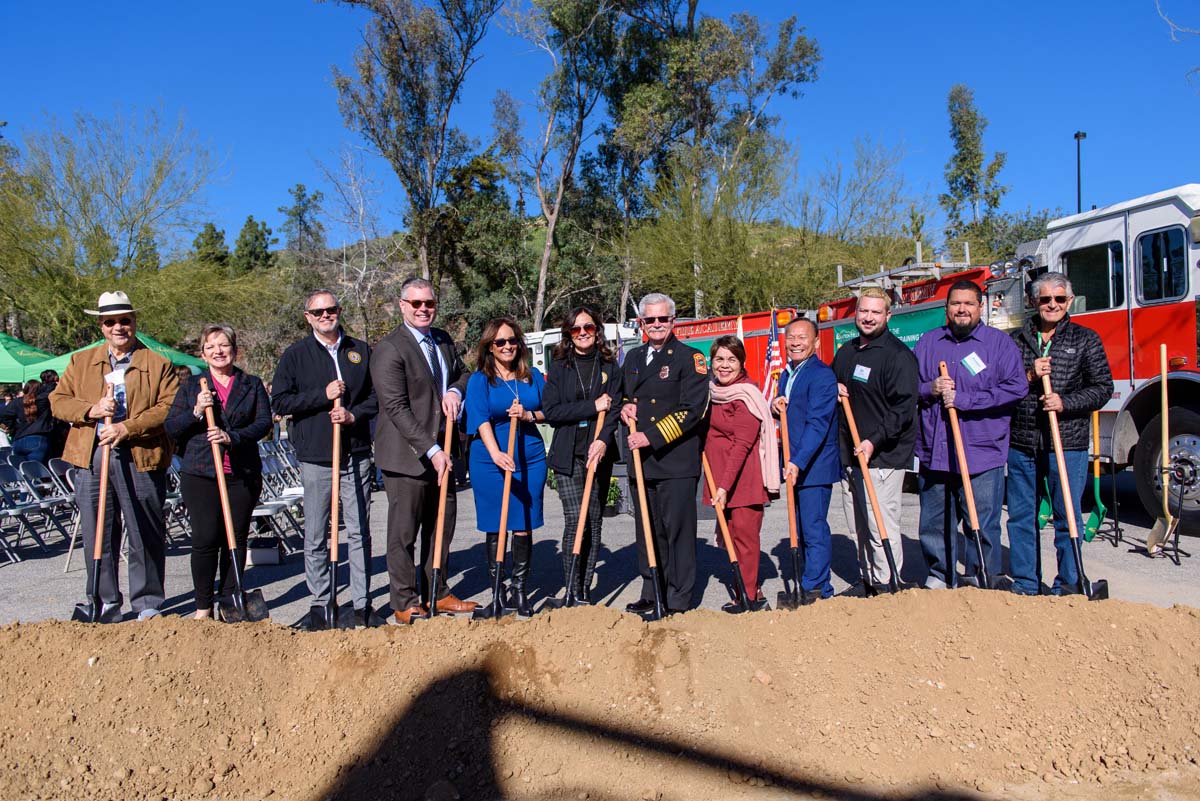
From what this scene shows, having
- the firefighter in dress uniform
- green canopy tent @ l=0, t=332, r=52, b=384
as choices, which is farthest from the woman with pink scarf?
green canopy tent @ l=0, t=332, r=52, b=384

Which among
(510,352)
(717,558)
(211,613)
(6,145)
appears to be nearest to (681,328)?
(717,558)

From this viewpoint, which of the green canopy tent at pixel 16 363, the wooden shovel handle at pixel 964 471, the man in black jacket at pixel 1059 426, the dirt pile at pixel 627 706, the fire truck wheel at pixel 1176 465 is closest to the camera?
the dirt pile at pixel 627 706

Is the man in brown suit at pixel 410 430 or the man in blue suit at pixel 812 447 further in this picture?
the man in blue suit at pixel 812 447

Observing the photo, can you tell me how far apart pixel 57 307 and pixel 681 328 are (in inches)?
664

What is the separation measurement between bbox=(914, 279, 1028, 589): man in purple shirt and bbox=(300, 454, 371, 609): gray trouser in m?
3.50

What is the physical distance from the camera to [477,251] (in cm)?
3108

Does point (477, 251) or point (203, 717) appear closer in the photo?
point (203, 717)

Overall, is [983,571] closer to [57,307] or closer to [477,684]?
[477,684]

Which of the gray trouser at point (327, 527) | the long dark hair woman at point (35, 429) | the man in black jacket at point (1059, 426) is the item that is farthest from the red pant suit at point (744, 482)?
the long dark hair woman at point (35, 429)

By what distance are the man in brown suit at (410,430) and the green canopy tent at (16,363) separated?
13.6 m

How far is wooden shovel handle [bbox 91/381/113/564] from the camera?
4.93 meters

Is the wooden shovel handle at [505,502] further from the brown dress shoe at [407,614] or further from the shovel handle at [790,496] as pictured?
the shovel handle at [790,496]

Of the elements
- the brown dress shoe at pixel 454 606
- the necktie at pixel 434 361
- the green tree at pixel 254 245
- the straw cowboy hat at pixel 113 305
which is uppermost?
the green tree at pixel 254 245

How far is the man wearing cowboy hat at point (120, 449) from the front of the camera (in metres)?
5.06
